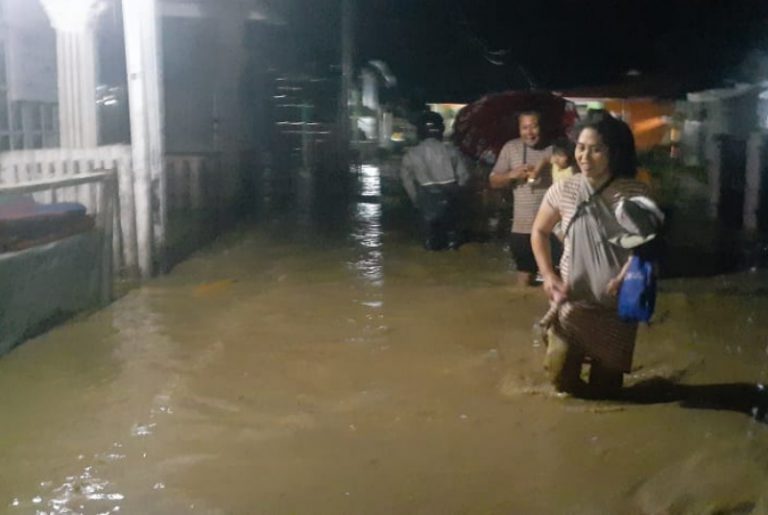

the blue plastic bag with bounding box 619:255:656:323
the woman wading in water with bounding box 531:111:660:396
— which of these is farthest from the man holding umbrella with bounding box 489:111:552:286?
the blue plastic bag with bounding box 619:255:656:323

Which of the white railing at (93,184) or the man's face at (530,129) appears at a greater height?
the man's face at (530,129)

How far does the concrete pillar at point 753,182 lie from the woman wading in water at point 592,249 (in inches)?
282

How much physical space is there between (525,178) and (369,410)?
12.4ft

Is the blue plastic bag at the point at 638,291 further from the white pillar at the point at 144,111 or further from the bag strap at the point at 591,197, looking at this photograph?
the white pillar at the point at 144,111

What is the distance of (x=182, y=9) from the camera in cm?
1472

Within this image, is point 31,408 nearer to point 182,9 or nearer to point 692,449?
point 692,449

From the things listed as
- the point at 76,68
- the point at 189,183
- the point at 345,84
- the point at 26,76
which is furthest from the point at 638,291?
the point at 345,84

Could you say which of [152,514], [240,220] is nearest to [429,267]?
Result: [240,220]

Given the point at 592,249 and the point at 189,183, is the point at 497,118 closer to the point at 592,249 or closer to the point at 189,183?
the point at 189,183

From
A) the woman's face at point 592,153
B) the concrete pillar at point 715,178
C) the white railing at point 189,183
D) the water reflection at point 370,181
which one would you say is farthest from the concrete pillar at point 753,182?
the water reflection at point 370,181

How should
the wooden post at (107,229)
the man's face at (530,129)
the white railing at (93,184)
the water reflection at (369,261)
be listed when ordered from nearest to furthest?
the water reflection at (369,261) → the wooden post at (107,229) → the man's face at (530,129) → the white railing at (93,184)

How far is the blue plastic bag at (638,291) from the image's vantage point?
17.2ft

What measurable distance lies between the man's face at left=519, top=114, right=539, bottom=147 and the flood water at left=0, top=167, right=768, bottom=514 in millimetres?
1379

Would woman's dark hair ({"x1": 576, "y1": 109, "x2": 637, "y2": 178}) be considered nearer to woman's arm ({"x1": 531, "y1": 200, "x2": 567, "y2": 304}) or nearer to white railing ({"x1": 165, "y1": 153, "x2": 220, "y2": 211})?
woman's arm ({"x1": 531, "y1": 200, "x2": 567, "y2": 304})
